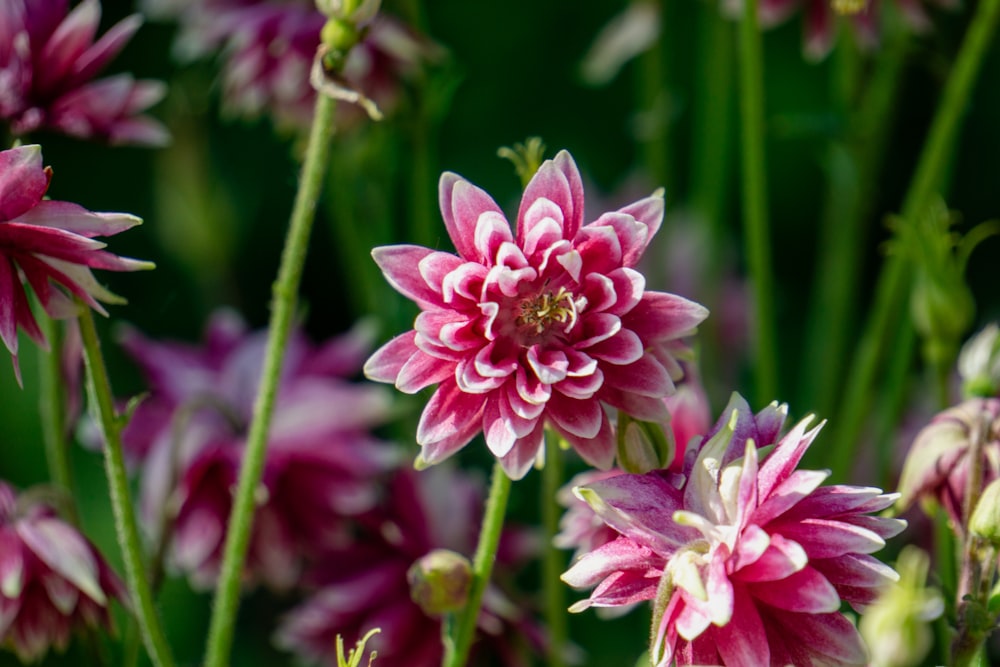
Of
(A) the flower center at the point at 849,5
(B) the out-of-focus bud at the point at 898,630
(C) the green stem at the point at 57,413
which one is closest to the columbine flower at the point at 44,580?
(C) the green stem at the point at 57,413

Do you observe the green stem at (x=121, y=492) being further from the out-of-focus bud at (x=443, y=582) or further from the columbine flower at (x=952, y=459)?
the columbine flower at (x=952, y=459)

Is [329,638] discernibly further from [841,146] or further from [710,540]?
[841,146]

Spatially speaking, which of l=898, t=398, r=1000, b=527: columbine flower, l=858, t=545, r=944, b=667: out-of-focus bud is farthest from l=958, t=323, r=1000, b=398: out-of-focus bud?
l=858, t=545, r=944, b=667: out-of-focus bud

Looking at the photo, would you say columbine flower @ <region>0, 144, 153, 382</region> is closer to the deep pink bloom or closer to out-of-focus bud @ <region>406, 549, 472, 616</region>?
out-of-focus bud @ <region>406, 549, 472, 616</region>

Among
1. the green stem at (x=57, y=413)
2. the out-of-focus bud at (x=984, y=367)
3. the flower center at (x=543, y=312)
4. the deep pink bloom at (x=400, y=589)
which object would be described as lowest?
the deep pink bloom at (x=400, y=589)

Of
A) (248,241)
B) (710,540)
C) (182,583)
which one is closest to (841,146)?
(710,540)
